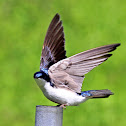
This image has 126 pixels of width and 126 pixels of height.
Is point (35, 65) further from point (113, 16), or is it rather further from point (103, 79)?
point (113, 16)

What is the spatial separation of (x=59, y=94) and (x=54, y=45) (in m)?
0.45

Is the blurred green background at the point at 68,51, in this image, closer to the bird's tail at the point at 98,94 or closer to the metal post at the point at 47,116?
the bird's tail at the point at 98,94

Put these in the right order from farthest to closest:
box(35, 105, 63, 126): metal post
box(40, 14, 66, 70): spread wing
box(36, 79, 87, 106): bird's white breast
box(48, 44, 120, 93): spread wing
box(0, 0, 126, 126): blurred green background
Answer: box(0, 0, 126, 126): blurred green background, box(40, 14, 66, 70): spread wing, box(36, 79, 87, 106): bird's white breast, box(48, 44, 120, 93): spread wing, box(35, 105, 63, 126): metal post

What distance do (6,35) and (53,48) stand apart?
7.47ft

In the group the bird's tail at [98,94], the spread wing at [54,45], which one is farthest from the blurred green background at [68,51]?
the bird's tail at [98,94]

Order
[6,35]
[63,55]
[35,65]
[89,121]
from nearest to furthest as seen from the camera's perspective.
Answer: [63,55] → [89,121] → [35,65] → [6,35]

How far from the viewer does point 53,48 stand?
9.32ft

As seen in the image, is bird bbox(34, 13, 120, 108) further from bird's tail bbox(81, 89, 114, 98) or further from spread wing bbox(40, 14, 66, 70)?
spread wing bbox(40, 14, 66, 70)

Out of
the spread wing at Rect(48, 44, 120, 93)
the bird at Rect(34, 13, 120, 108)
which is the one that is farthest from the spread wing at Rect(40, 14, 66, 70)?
the spread wing at Rect(48, 44, 120, 93)

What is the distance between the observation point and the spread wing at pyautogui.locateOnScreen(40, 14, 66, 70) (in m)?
2.79

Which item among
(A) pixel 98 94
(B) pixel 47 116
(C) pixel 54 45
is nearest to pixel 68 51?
(C) pixel 54 45

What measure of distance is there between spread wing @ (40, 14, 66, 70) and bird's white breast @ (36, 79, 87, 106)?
0.29 meters

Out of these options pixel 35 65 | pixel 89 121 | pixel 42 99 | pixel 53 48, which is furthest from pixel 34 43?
pixel 53 48

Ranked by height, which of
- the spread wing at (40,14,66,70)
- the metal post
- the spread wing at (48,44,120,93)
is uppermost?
the spread wing at (40,14,66,70)
